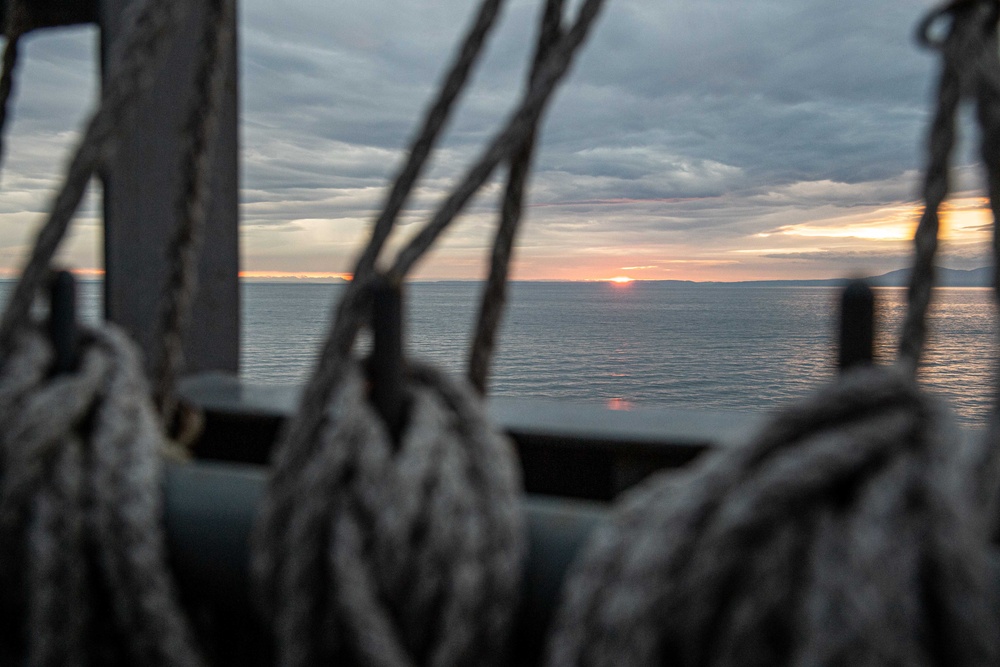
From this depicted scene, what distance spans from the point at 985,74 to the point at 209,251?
1.20 metres

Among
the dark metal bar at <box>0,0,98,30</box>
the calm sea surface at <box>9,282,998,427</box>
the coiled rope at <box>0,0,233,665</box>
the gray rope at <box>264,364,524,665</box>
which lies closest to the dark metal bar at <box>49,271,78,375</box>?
the coiled rope at <box>0,0,233,665</box>

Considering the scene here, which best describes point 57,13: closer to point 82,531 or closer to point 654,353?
point 82,531

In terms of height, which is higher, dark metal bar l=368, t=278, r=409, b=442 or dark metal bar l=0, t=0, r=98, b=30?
dark metal bar l=0, t=0, r=98, b=30

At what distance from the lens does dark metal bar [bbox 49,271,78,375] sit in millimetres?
519

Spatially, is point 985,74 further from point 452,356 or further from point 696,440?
point 452,356

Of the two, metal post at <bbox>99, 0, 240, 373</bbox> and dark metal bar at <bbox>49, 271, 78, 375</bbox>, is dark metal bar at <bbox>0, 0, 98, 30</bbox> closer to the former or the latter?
metal post at <bbox>99, 0, 240, 373</bbox>

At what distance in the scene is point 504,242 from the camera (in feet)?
2.62

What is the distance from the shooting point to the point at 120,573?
18.0 inches

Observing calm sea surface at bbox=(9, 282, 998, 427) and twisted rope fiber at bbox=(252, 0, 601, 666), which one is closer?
twisted rope fiber at bbox=(252, 0, 601, 666)

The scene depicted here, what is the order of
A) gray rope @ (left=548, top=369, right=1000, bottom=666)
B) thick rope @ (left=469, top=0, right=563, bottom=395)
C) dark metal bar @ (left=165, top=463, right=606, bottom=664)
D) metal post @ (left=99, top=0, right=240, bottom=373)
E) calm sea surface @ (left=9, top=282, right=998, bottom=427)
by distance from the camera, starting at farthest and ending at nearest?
calm sea surface @ (left=9, top=282, right=998, bottom=427), metal post @ (left=99, top=0, right=240, bottom=373), thick rope @ (left=469, top=0, right=563, bottom=395), dark metal bar @ (left=165, top=463, right=606, bottom=664), gray rope @ (left=548, top=369, right=1000, bottom=666)

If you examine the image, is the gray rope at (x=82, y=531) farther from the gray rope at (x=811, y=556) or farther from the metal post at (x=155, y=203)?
the metal post at (x=155, y=203)

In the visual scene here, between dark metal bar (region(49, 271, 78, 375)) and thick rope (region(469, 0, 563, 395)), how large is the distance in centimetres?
36

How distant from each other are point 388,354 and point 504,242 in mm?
394

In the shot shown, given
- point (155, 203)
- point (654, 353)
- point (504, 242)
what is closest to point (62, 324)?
point (504, 242)
